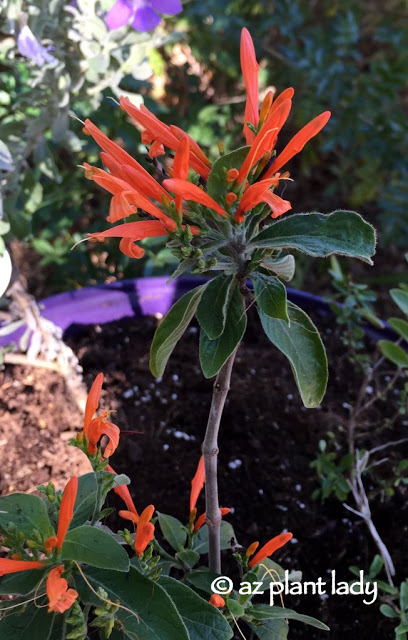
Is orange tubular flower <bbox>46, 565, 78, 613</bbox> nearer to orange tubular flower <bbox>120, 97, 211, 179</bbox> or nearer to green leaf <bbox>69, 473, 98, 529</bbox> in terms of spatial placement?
green leaf <bbox>69, 473, 98, 529</bbox>

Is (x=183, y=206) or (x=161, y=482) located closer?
(x=183, y=206)

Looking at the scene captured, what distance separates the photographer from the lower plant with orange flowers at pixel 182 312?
50cm

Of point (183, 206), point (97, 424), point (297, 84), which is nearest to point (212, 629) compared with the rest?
point (97, 424)

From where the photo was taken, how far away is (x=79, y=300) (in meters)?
1.16

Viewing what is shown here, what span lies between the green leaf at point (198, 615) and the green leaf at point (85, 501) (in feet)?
0.30

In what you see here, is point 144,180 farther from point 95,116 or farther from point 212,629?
point 95,116

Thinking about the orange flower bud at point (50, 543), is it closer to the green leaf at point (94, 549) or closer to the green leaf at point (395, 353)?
the green leaf at point (94, 549)

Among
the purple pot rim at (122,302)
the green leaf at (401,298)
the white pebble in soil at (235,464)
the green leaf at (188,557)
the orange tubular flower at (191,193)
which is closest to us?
the orange tubular flower at (191,193)

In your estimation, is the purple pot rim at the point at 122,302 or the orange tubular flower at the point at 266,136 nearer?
the orange tubular flower at the point at 266,136

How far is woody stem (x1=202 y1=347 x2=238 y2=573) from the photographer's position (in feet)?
1.91

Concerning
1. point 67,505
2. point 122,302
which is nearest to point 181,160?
point 67,505

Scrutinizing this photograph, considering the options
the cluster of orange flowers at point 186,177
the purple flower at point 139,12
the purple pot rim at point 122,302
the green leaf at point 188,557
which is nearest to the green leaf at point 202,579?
the green leaf at point 188,557

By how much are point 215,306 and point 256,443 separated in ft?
1.72

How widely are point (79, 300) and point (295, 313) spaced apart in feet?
2.18
